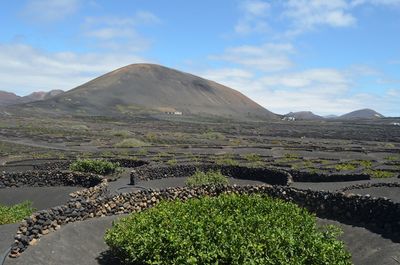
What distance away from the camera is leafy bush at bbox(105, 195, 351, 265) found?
651 inches

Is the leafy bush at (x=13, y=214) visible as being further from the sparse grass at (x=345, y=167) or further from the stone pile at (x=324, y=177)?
the sparse grass at (x=345, y=167)

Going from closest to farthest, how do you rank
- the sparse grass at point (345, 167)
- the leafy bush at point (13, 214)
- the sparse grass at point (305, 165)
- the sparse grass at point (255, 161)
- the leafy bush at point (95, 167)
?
the leafy bush at point (13, 214)
the leafy bush at point (95, 167)
the sparse grass at point (345, 167)
the sparse grass at point (305, 165)
the sparse grass at point (255, 161)

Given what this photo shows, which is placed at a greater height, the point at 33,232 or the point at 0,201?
the point at 33,232

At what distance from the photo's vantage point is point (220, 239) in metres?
17.4

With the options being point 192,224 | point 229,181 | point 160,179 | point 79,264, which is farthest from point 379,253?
point 160,179

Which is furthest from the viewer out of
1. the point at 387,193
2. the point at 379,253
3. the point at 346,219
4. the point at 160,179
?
the point at 160,179

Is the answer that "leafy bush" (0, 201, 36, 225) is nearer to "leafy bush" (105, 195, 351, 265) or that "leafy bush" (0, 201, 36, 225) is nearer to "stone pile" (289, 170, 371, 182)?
"leafy bush" (105, 195, 351, 265)

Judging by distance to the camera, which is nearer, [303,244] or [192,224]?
[303,244]

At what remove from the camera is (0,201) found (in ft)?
121

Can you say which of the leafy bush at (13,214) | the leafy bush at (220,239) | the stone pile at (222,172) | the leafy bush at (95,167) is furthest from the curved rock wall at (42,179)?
the leafy bush at (220,239)

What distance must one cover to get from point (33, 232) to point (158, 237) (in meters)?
5.74

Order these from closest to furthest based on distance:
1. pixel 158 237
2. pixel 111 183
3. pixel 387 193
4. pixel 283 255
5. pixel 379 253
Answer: pixel 283 255 → pixel 158 237 → pixel 379 253 → pixel 387 193 → pixel 111 183

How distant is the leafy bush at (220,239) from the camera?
54.2ft

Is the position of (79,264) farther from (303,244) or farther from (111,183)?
(111,183)
